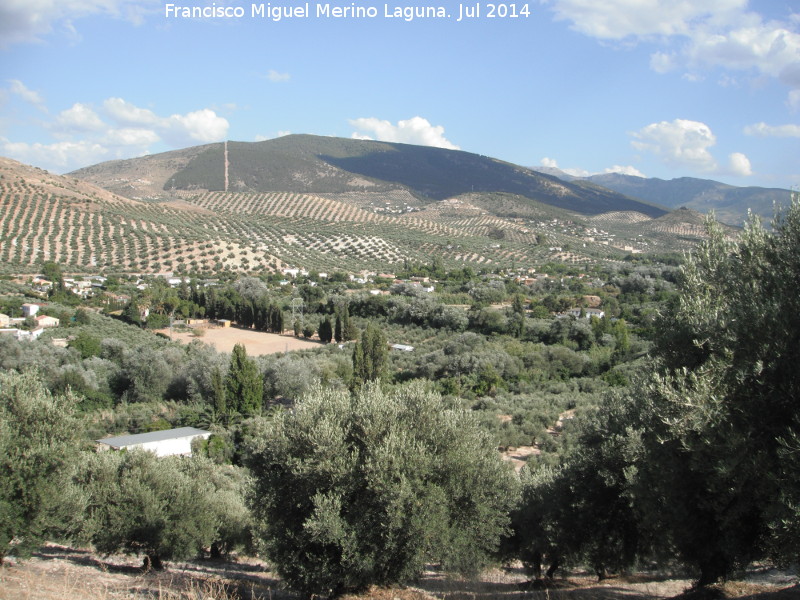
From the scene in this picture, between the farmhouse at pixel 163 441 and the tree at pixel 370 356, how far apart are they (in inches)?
367

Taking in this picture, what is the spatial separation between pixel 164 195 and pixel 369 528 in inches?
5154

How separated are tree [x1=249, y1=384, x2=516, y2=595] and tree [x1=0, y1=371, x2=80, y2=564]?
11.8 feet

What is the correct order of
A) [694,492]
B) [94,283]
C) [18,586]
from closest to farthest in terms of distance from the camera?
[694,492], [18,586], [94,283]

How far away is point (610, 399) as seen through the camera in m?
11.9

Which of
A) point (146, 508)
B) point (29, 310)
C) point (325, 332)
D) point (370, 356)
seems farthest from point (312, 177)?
point (146, 508)

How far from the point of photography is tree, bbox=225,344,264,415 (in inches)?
1057

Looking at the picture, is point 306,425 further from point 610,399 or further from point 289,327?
point 289,327

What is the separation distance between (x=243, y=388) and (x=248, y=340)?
17.8 meters

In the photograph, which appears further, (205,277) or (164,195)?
(164,195)

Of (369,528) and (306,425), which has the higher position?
(306,425)

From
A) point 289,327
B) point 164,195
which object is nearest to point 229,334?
point 289,327

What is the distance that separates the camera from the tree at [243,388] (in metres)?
26.8

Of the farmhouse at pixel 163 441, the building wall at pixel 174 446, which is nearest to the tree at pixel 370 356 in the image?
the farmhouse at pixel 163 441

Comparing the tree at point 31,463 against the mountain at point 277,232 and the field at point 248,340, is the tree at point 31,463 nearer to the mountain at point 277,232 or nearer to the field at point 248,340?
the field at point 248,340
